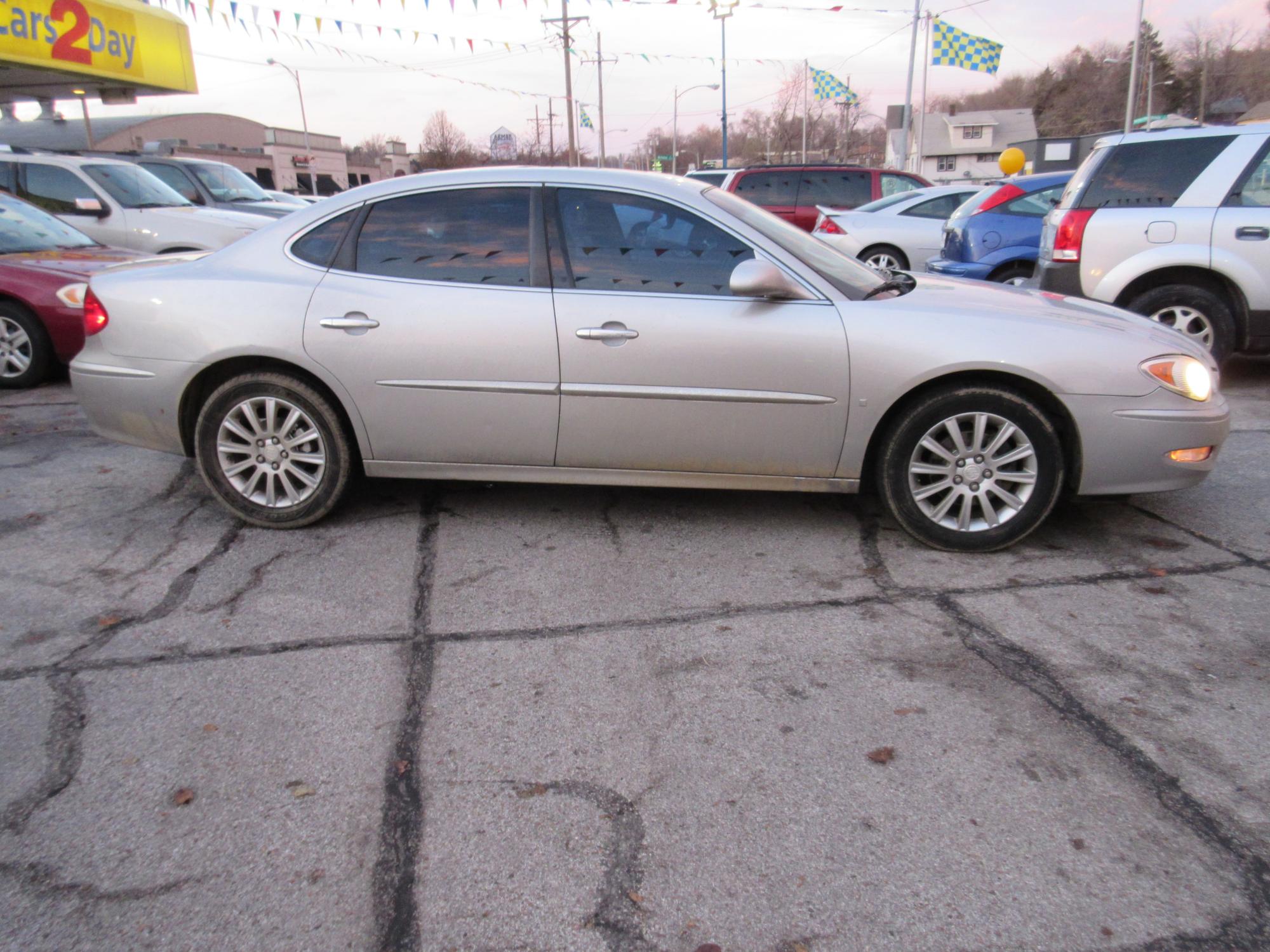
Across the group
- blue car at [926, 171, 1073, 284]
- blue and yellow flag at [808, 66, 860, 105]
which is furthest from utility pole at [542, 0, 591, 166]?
blue car at [926, 171, 1073, 284]

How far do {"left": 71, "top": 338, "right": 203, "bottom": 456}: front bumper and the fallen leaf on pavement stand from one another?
132 inches

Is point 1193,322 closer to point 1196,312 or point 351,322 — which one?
point 1196,312

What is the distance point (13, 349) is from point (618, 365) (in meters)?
5.90

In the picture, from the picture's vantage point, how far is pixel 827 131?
73.9 m

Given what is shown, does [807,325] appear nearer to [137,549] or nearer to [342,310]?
[342,310]

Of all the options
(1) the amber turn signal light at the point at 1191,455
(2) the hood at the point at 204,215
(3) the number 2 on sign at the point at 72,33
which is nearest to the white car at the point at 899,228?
(2) the hood at the point at 204,215

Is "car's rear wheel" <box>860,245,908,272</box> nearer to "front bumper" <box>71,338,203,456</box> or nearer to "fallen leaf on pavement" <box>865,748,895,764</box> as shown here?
"front bumper" <box>71,338,203,456</box>

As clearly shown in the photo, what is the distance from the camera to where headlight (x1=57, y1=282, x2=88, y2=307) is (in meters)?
7.27

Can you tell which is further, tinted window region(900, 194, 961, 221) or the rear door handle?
tinted window region(900, 194, 961, 221)

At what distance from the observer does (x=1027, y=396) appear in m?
3.97

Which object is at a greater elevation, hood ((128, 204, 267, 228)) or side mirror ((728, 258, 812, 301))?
hood ((128, 204, 267, 228))

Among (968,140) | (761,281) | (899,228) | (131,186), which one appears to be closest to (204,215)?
(131,186)

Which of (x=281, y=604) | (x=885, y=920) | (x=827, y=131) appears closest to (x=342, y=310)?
(x=281, y=604)

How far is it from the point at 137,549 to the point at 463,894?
2869 millimetres
